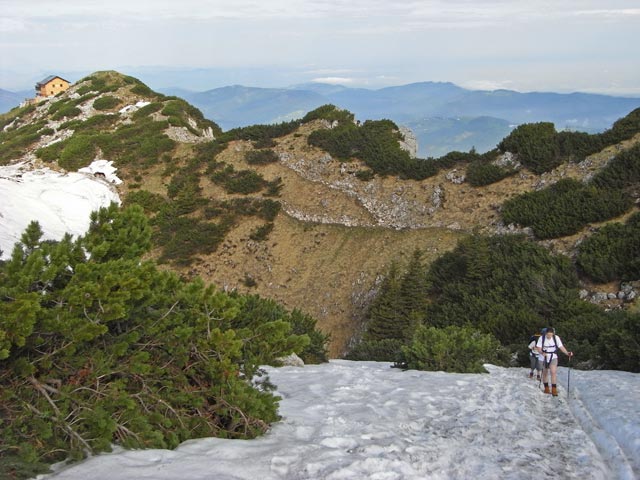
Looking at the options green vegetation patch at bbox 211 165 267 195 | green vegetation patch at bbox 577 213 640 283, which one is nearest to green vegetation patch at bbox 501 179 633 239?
green vegetation patch at bbox 577 213 640 283

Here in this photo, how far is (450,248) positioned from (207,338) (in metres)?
21.2

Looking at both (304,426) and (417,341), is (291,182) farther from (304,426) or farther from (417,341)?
(304,426)

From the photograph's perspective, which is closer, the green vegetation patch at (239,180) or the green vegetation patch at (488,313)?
the green vegetation patch at (488,313)

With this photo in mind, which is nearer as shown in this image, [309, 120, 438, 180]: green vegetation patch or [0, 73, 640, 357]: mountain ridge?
[0, 73, 640, 357]: mountain ridge

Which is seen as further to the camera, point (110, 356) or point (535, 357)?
point (535, 357)

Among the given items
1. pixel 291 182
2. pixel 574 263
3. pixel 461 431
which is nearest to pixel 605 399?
pixel 461 431

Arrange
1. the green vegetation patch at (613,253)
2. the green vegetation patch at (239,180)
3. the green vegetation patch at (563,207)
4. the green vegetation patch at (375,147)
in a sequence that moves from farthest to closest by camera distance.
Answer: the green vegetation patch at (239,180)
the green vegetation patch at (375,147)
the green vegetation patch at (563,207)
the green vegetation patch at (613,253)

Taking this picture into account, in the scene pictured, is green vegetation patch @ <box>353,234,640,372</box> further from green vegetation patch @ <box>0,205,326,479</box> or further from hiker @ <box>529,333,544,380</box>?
green vegetation patch @ <box>0,205,326,479</box>

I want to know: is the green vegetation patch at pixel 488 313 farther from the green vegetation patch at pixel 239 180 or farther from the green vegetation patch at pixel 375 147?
the green vegetation patch at pixel 239 180

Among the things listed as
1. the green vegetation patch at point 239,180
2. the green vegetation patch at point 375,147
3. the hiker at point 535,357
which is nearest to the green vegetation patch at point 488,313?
the hiker at point 535,357

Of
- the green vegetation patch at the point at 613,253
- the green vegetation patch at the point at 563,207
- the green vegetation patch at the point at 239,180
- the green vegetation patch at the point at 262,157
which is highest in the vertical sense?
the green vegetation patch at the point at 262,157

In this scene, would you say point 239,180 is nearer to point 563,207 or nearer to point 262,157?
point 262,157

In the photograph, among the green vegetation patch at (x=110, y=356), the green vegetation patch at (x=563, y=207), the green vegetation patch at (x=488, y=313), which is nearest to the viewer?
the green vegetation patch at (x=110, y=356)

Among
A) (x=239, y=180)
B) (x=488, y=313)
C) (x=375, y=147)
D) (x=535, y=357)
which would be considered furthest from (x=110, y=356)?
(x=375, y=147)
